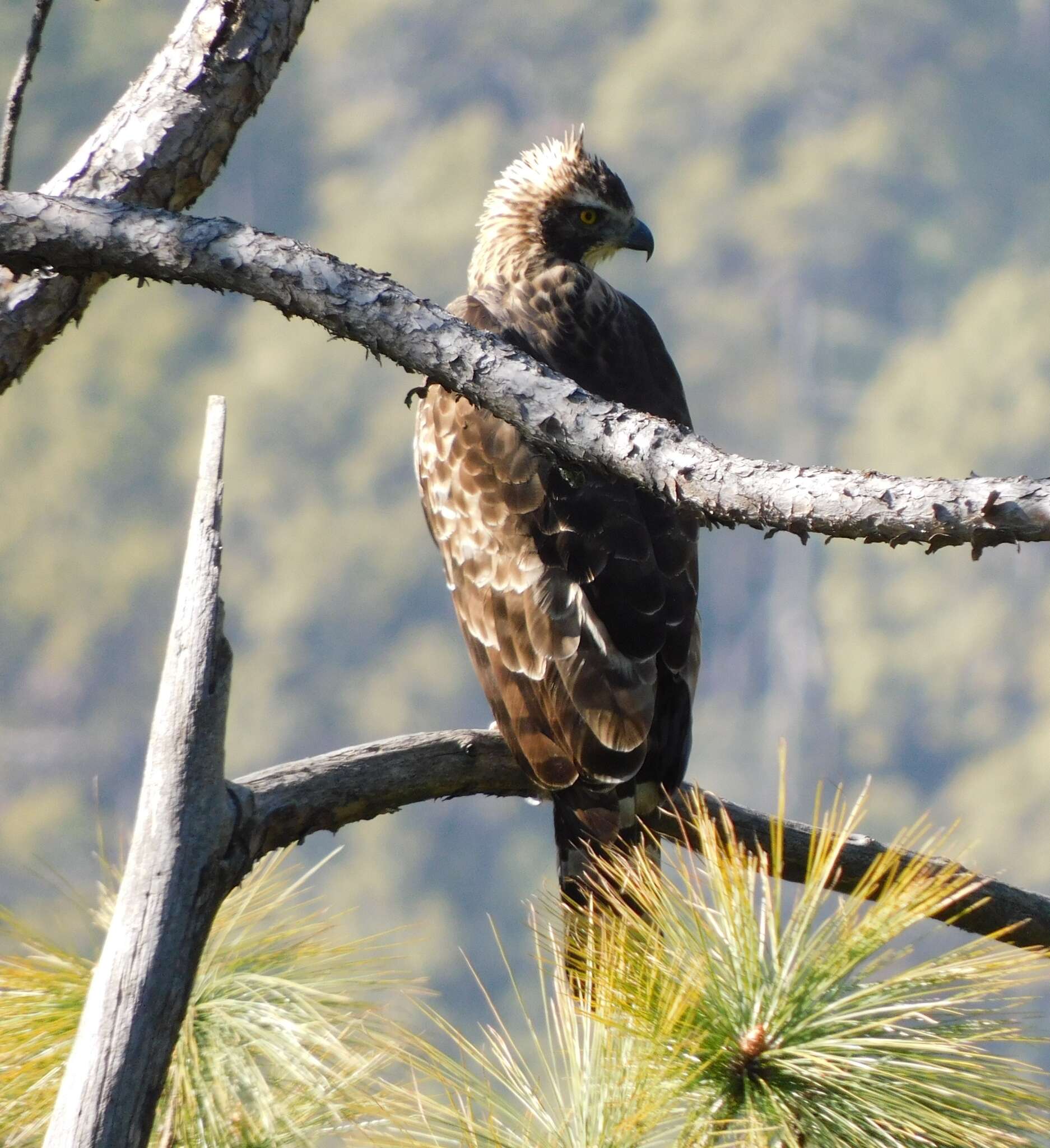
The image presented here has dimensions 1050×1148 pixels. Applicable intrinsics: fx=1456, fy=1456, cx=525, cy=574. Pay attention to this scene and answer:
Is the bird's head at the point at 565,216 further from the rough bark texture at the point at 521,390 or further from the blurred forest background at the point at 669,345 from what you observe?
the blurred forest background at the point at 669,345

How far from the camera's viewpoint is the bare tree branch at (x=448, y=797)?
10.0 feet

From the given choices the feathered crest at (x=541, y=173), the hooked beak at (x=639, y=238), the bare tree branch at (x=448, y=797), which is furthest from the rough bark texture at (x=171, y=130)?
the hooked beak at (x=639, y=238)

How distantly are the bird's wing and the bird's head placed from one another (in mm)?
1497

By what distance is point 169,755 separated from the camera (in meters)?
2.78

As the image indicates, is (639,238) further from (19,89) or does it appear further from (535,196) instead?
(19,89)

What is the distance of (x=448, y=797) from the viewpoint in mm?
3582

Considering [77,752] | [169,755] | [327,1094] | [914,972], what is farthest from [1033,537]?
[77,752]

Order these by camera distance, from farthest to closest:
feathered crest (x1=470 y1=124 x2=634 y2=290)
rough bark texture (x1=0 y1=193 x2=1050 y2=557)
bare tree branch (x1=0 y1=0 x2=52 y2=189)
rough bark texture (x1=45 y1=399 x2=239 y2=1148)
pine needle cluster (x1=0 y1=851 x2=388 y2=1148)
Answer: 1. feathered crest (x1=470 y1=124 x2=634 y2=290)
2. bare tree branch (x1=0 y1=0 x2=52 y2=189)
3. pine needle cluster (x1=0 y1=851 x2=388 y2=1148)
4. rough bark texture (x1=45 y1=399 x2=239 y2=1148)
5. rough bark texture (x1=0 y1=193 x2=1050 y2=557)

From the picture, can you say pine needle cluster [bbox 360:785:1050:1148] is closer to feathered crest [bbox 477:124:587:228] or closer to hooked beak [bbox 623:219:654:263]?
hooked beak [bbox 623:219:654:263]

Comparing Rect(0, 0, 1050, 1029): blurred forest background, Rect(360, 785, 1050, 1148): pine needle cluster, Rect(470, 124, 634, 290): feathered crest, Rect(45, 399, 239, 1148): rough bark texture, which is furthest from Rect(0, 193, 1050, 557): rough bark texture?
Rect(0, 0, 1050, 1029): blurred forest background

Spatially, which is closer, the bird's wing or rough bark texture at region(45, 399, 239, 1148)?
rough bark texture at region(45, 399, 239, 1148)

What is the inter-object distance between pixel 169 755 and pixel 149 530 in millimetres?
95816

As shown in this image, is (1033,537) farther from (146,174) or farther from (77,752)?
(77,752)

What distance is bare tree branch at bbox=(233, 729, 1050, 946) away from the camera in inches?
120
